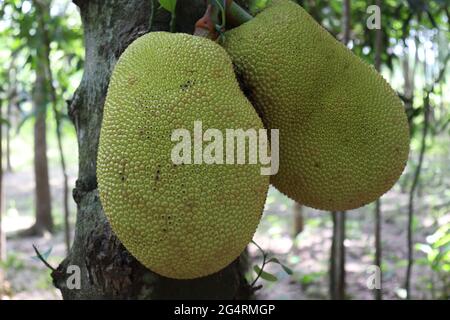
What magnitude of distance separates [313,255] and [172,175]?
9.35 feet

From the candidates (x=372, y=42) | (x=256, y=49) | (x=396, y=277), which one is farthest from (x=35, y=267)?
(x=256, y=49)

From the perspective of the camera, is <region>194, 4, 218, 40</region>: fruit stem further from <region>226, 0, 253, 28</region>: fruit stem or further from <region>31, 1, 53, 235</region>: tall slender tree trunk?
<region>31, 1, 53, 235</region>: tall slender tree trunk

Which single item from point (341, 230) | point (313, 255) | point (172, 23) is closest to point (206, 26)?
point (172, 23)

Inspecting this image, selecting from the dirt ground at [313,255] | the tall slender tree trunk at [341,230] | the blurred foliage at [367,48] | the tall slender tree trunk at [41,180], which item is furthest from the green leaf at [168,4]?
the tall slender tree trunk at [41,180]

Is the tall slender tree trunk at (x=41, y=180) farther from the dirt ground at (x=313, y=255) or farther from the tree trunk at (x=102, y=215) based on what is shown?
the tree trunk at (x=102, y=215)

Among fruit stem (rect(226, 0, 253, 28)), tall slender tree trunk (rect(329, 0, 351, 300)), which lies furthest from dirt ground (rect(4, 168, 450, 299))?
fruit stem (rect(226, 0, 253, 28))

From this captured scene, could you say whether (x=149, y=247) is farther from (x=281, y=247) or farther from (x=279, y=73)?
(x=281, y=247)

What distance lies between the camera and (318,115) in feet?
2.79

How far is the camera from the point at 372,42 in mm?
1884

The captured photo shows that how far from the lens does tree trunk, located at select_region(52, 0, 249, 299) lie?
821 millimetres

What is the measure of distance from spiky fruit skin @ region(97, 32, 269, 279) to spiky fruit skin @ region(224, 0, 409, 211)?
0.12 metres

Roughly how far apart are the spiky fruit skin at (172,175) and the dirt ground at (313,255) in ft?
3.30

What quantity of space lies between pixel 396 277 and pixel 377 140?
1991mm

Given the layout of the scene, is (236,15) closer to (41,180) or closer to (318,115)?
(318,115)
